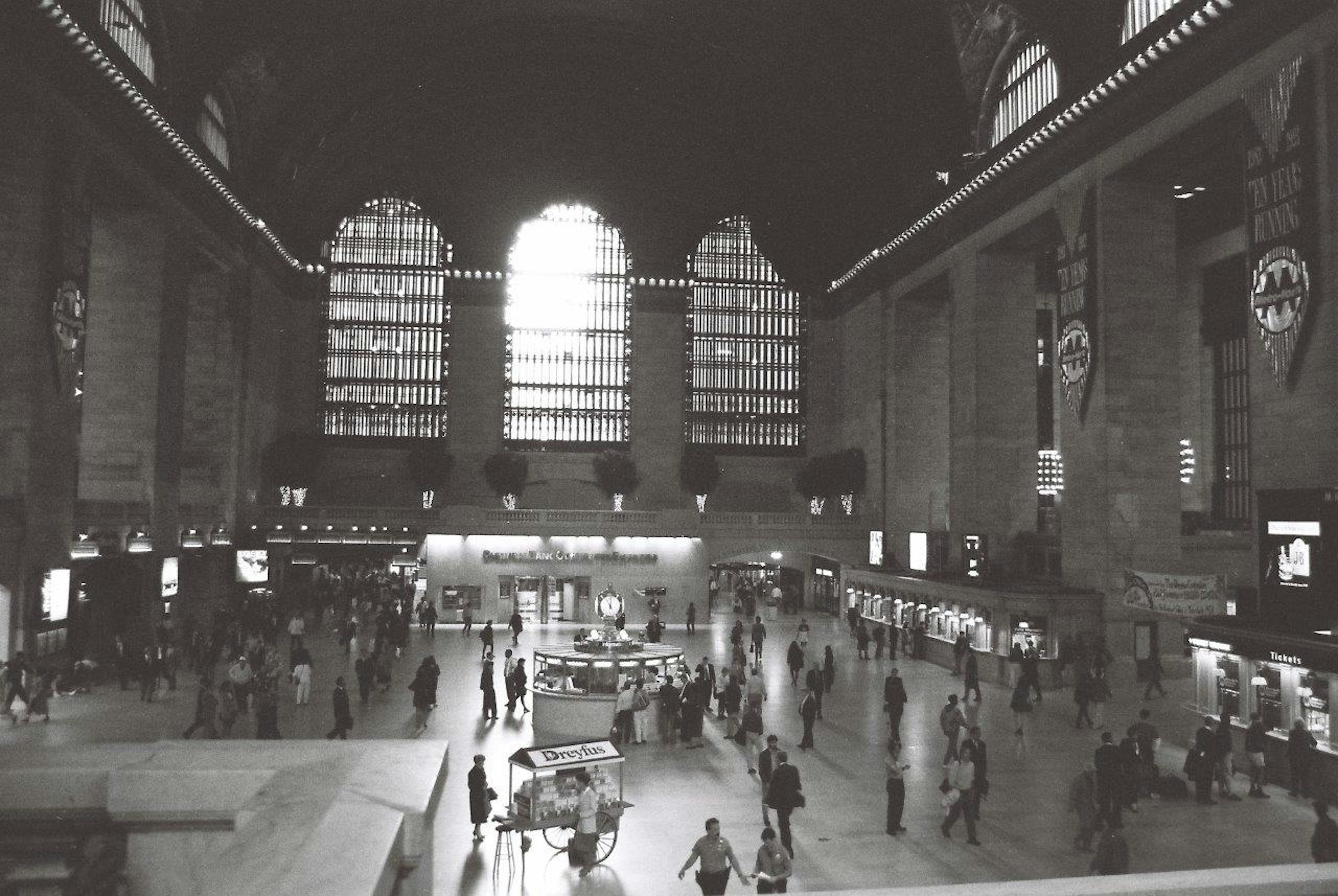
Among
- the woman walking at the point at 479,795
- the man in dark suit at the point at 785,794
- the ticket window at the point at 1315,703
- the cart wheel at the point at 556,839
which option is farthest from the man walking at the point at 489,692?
the ticket window at the point at 1315,703

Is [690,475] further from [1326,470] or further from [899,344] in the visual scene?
[1326,470]

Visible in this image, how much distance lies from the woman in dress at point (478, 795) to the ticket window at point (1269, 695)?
11288mm

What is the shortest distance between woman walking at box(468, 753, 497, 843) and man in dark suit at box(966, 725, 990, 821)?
534 centimetres

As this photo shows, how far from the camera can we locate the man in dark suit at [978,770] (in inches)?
439

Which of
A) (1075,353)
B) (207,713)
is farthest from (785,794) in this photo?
(1075,353)

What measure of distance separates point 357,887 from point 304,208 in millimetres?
45167

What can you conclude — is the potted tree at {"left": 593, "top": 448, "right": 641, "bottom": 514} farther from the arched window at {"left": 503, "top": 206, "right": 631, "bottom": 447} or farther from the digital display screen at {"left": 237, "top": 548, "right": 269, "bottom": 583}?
the digital display screen at {"left": 237, "top": 548, "right": 269, "bottom": 583}

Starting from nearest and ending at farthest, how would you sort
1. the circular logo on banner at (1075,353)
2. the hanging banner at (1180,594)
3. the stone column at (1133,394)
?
the hanging banner at (1180,594)
the stone column at (1133,394)
the circular logo on banner at (1075,353)

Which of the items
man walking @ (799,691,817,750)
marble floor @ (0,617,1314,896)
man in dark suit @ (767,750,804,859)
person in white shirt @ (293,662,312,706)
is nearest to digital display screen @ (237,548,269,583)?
marble floor @ (0,617,1314,896)

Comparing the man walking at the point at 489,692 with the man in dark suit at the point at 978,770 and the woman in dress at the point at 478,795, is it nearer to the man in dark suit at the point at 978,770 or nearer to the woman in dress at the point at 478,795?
the woman in dress at the point at 478,795

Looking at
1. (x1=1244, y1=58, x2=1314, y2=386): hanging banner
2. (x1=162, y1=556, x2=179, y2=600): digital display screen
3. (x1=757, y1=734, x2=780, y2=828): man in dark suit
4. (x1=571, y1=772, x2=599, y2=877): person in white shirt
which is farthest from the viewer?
(x1=162, y1=556, x2=179, y2=600): digital display screen

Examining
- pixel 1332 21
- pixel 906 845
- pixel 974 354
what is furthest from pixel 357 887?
pixel 974 354

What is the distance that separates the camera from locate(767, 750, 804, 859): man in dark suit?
10555 millimetres

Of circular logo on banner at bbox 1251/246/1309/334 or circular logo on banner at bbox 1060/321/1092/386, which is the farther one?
circular logo on banner at bbox 1060/321/1092/386
